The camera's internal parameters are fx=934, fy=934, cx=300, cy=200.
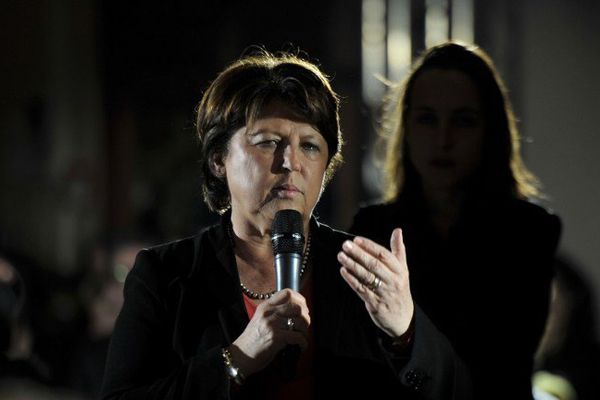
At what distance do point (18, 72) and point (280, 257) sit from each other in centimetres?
391

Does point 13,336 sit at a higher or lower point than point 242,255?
lower

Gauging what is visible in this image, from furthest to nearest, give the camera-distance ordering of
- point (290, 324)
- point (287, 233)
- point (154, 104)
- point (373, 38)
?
1. point (154, 104)
2. point (373, 38)
3. point (287, 233)
4. point (290, 324)

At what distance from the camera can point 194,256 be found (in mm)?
1486

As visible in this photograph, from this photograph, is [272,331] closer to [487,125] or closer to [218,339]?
[218,339]

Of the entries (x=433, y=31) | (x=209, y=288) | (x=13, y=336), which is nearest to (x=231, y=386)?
(x=209, y=288)

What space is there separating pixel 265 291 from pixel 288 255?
189 mm

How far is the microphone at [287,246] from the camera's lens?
127 centimetres

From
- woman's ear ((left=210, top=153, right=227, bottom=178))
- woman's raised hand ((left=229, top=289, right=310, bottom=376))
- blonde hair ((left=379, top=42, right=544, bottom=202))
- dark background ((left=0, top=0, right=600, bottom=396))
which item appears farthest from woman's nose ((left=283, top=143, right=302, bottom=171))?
dark background ((left=0, top=0, right=600, bottom=396))

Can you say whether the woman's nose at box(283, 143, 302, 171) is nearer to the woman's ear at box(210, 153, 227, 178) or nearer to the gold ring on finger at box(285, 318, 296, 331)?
the woman's ear at box(210, 153, 227, 178)

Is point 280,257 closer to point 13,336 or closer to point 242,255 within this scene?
point 242,255

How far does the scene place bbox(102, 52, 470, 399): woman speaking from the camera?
132cm

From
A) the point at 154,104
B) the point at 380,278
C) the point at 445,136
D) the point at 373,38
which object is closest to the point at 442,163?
the point at 445,136

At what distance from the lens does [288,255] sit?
4.22 ft

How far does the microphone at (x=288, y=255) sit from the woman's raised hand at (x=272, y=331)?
42mm
